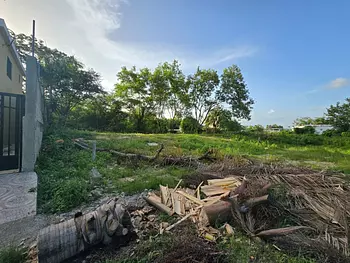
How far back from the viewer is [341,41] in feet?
29.3

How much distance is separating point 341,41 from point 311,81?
5118mm

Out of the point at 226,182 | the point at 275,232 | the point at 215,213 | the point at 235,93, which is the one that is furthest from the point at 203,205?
the point at 235,93

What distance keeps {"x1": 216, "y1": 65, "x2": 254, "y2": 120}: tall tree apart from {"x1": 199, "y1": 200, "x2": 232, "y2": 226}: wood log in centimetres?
1841

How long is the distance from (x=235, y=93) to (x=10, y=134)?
1856cm

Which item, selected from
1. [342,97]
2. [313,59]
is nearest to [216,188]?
[313,59]

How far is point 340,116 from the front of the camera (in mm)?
19953

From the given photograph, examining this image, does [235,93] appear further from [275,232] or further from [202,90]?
[275,232]

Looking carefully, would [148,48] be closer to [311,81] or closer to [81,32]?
[81,32]

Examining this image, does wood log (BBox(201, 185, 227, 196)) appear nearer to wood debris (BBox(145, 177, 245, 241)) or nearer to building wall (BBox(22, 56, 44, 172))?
wood debris (BBox(145, 177, 245, 241))

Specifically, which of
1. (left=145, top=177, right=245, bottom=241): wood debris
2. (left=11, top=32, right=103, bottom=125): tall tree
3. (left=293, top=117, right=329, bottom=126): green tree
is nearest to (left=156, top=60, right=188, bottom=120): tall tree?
(left=11, top=32, right=103, bottom=125): tall tree

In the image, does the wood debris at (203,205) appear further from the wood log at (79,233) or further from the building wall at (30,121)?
the building wall at (30,121)

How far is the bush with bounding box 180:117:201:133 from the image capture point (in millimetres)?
20014

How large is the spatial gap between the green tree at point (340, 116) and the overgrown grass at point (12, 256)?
970 inches

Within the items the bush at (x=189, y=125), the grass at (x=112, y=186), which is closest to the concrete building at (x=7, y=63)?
the grass at (x=112, y=186)
